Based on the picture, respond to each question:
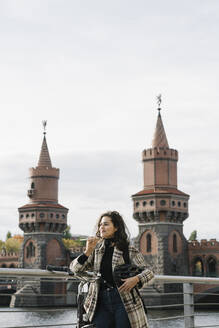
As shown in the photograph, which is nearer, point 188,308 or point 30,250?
point 188,308

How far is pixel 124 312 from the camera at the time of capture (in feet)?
14.9

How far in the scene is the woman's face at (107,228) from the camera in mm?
4801

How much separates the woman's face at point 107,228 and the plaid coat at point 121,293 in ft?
0.23

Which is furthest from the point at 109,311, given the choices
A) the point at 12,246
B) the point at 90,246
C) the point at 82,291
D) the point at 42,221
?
the point at 12,246

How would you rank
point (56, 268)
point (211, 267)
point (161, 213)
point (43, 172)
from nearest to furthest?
point (56, 268) → point (161, 213) → point (211, 267) → point (43, 172)

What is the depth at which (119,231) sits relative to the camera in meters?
4.80

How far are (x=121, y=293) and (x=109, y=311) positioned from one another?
0.58 feet

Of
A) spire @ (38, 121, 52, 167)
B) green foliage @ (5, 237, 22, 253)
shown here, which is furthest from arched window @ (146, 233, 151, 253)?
green foliage @ (5, 237, 22, 253)

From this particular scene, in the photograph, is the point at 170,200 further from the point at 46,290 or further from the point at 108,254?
the point at 108,254

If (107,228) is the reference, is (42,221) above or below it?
above

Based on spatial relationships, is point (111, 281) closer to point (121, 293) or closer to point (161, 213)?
point (121, 293)

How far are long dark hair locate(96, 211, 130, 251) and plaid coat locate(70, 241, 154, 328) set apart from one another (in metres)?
0.05

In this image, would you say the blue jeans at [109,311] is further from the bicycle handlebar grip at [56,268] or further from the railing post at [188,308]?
the railing post at [188,308]

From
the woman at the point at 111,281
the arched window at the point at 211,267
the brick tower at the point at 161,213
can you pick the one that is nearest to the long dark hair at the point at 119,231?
the woman at the point at 111,281
